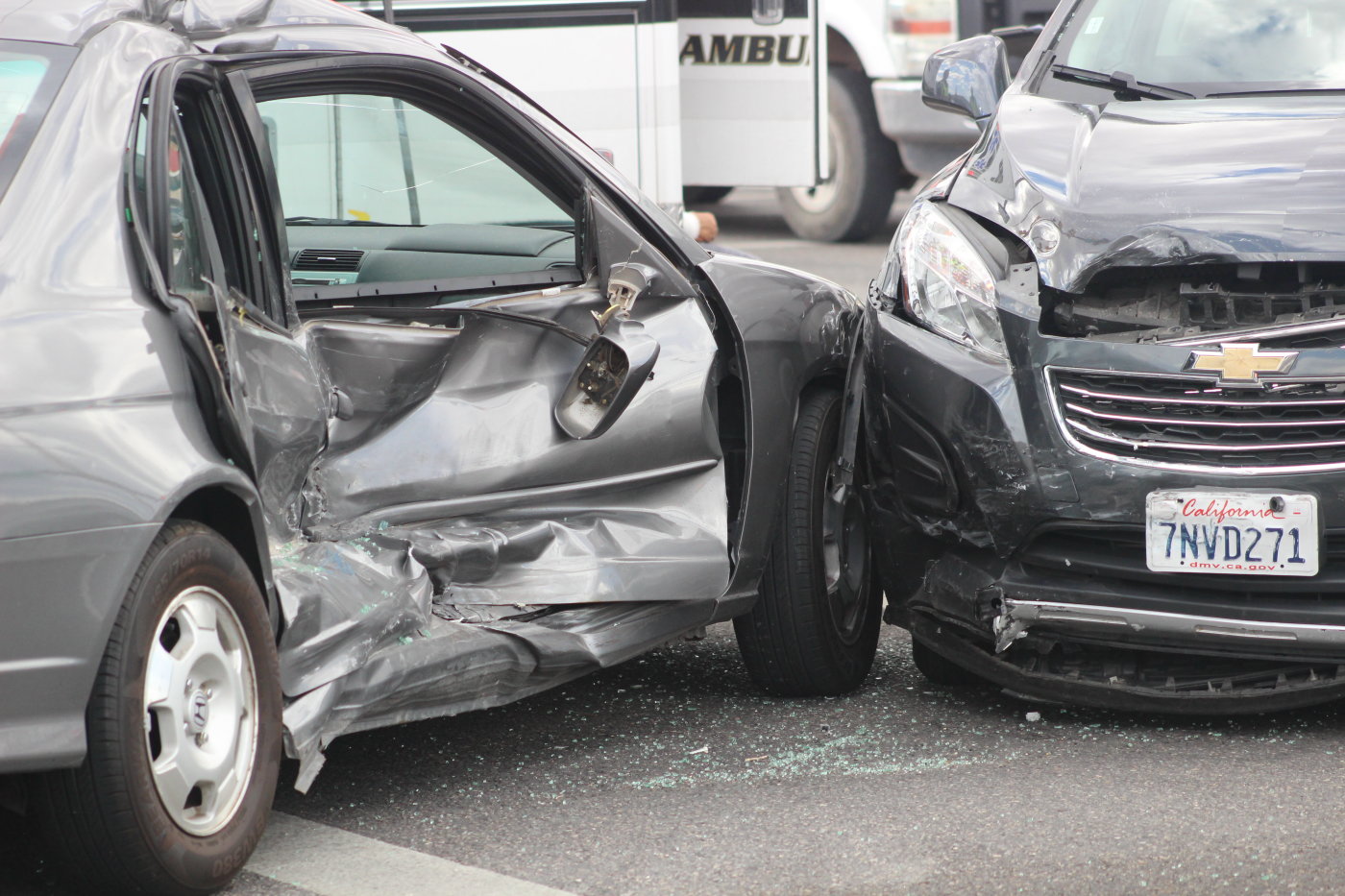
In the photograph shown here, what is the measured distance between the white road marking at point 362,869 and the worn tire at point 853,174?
348 inches

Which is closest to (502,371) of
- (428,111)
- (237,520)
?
(428,111)

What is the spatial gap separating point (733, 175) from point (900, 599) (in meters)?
4.73

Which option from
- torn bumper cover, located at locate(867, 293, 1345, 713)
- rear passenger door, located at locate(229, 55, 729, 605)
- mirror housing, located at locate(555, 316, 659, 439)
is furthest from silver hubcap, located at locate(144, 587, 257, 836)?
torn bumper cover, located at locate(867, 293, 1345, 713)

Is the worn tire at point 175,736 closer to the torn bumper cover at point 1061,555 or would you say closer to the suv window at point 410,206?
the suv window at point 410,206

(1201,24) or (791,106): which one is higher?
(1201,24)

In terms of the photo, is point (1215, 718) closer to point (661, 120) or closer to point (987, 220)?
point (987, 220)

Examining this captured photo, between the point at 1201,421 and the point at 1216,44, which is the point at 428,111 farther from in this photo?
the point at 1216,44

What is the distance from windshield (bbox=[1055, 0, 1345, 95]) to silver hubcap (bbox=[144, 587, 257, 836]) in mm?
2816

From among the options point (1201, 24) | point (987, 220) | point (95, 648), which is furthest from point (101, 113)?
point (1201, 24)

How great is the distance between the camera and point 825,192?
12281mm

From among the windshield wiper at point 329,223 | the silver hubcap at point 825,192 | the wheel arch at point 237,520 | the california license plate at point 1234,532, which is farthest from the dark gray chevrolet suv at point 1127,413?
the silver hubcap at point 825,192

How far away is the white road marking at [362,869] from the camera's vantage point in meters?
3.15

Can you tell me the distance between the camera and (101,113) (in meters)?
3.04

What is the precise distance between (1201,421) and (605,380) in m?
1.20
